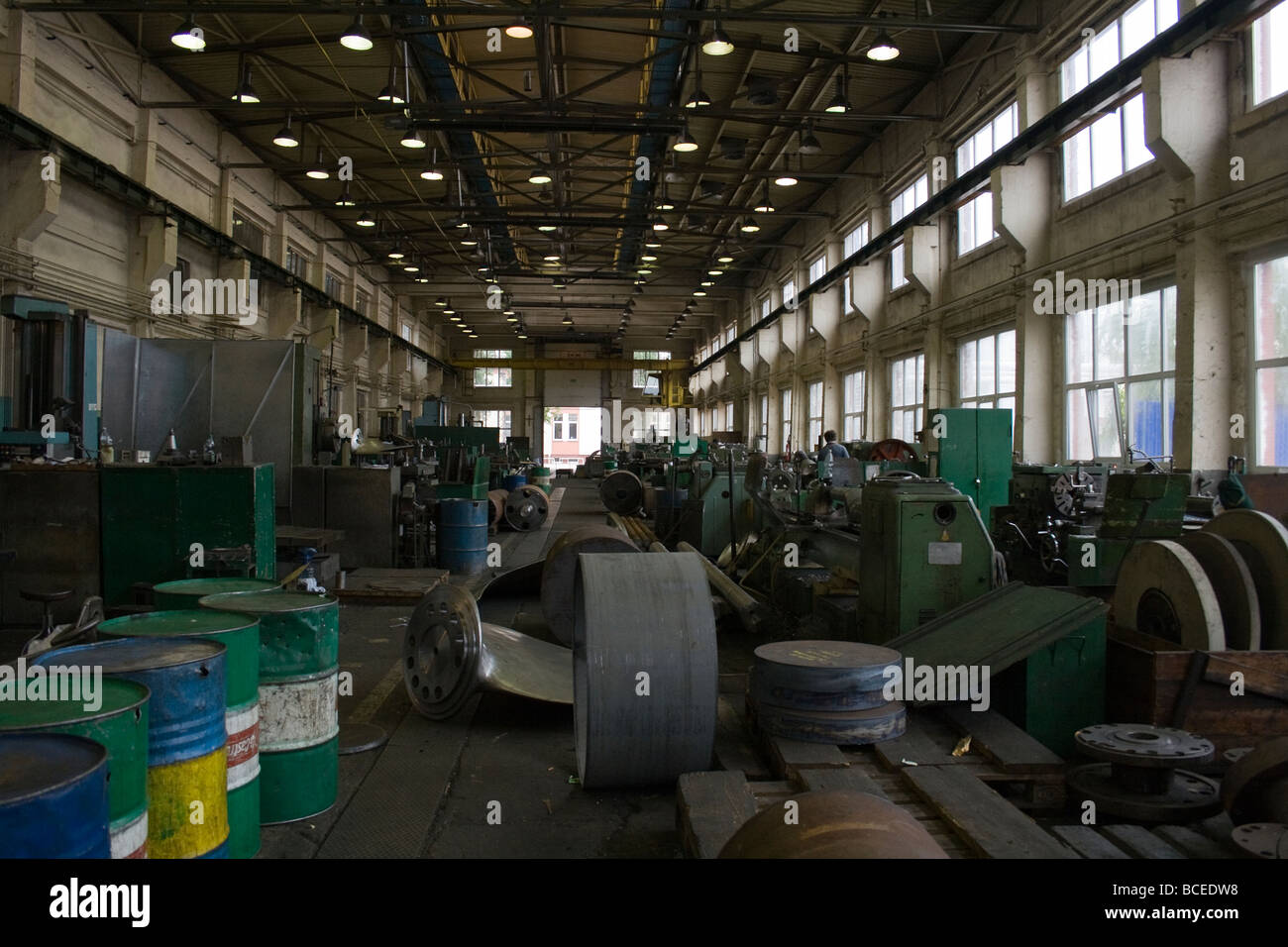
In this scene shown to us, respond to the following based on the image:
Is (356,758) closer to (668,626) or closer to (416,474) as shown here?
(668,626)

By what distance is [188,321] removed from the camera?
14.0 metres

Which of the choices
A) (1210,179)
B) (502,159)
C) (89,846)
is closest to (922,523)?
(89,846)

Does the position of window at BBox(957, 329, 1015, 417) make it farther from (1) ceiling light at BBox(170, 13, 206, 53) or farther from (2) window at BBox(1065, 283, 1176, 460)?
(1) ceiling light at BBox(170, 13, 206, 53)

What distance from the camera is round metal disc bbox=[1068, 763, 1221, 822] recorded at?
3404 millimetres

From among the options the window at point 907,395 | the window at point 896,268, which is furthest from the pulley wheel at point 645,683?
the window at point 896,268

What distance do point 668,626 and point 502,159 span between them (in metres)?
16.2

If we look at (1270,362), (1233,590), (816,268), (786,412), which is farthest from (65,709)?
(786,412)

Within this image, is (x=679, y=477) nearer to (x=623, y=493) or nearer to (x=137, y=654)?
(x=623, y=493)

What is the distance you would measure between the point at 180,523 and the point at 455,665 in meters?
2.74

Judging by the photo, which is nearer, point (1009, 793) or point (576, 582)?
point (1009, 793)

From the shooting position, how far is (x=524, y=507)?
14.4 meters

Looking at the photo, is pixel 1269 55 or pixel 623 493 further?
pixel 623 493

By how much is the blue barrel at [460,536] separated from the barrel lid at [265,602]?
Result: 5960 mm

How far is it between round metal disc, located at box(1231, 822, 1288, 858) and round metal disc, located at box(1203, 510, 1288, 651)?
1.70m
